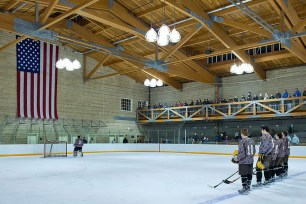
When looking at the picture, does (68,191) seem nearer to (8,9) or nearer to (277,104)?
(8,9)

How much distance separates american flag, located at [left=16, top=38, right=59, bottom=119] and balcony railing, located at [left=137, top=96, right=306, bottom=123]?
1048 cm

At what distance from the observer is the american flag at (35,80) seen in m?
25.1

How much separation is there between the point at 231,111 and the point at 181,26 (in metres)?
9.50

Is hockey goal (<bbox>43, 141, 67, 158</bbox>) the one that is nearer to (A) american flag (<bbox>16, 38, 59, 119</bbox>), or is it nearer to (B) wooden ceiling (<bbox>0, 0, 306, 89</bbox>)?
(A) american flag (<bbox>16, 38, 59, 119</bbox>)

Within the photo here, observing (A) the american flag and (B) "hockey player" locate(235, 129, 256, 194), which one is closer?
(B) "hockey player" locate(235, 129, 256, 194)

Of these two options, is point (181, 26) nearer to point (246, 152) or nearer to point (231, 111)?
point (231, 111)

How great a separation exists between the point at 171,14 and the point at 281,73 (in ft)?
38.6

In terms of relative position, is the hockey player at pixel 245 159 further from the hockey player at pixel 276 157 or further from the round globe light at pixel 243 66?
the round globe light at pixel 243 66

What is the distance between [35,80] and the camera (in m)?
25.6

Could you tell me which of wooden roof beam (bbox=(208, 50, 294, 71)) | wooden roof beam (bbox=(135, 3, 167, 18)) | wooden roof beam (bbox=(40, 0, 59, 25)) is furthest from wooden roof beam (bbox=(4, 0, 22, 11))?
wooden roof beam (bbox=(208, 50, 294, 71))

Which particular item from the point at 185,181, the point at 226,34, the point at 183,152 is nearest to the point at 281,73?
the point at 226,34

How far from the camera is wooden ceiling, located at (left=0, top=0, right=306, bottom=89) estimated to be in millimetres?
17906

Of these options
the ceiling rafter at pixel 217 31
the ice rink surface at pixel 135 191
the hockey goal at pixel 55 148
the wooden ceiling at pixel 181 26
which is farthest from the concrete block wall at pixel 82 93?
the ice rink surface at pixel 135 191

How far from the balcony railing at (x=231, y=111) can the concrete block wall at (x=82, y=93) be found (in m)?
2.65
